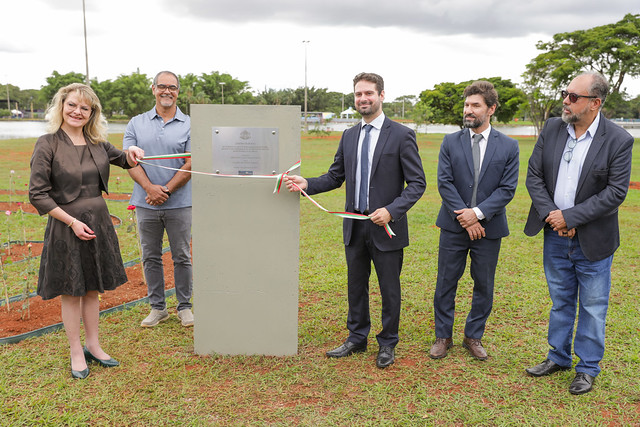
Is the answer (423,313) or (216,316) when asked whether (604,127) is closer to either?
(423,313)

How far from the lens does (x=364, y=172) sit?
3.75 metres

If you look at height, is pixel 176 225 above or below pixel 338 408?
above

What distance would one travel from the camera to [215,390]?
11.3 ft

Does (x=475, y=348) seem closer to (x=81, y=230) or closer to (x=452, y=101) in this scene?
(x=81, y=230)

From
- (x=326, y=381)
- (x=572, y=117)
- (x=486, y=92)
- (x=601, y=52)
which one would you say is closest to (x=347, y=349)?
(x=326, y=381)

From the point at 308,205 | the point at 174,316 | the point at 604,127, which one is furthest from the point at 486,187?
the point at 308,205

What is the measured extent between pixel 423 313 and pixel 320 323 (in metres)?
1.02

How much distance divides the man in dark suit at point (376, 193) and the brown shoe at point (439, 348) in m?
0.32

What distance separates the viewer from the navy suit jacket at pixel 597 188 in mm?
3291

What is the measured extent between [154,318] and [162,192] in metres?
1.17

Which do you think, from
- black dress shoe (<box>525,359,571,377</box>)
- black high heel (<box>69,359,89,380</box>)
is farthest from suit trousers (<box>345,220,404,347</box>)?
black high heel (<box>69,359,89,380</box>)

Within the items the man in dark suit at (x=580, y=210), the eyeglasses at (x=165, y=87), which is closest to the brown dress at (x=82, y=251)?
the eyeglasses at (x=165, y=87)

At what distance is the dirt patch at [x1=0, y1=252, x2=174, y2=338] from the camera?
4406mm

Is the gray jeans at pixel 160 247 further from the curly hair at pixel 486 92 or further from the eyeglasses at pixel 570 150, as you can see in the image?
the eyeglasses at pixel 570 150
